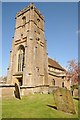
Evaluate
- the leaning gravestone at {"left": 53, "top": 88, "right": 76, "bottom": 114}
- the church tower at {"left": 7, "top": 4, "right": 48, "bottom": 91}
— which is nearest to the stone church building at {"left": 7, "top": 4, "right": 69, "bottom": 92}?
the church tower at {"left": 7, "top": 4, "right": 48, "bottom": 91}

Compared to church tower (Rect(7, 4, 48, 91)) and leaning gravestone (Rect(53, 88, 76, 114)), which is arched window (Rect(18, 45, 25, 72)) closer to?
church tower (Rect(7, 4, 48, 91))

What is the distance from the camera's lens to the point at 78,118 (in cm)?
880

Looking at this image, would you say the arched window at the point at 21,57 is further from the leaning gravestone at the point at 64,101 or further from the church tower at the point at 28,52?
the leaning gravestone at the point at 64,101

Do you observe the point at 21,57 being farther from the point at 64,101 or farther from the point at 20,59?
the point at 64,101

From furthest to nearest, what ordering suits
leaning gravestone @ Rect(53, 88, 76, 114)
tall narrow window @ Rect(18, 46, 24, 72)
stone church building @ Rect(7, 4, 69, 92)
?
tall narrow window @ Rect(18, 46, 24, 72), stone church building @ Rect(7, 4, 69, 92), leaning gravestone @ Rect(53, 88, 76, 114)

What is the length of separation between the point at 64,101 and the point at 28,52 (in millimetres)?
18931

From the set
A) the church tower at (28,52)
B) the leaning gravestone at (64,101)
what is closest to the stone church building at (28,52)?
the church tower at (28,52)

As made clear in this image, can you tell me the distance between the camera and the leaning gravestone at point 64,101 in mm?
9752

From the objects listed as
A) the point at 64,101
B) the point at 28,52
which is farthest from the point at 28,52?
the point at 64,101

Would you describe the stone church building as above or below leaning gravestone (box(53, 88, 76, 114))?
above

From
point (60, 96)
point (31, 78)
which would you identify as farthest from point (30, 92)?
point (60, 96)

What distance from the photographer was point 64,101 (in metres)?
10.1

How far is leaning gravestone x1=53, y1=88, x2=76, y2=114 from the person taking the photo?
9752 millimetres

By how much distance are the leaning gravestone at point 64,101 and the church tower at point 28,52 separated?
15560mm
